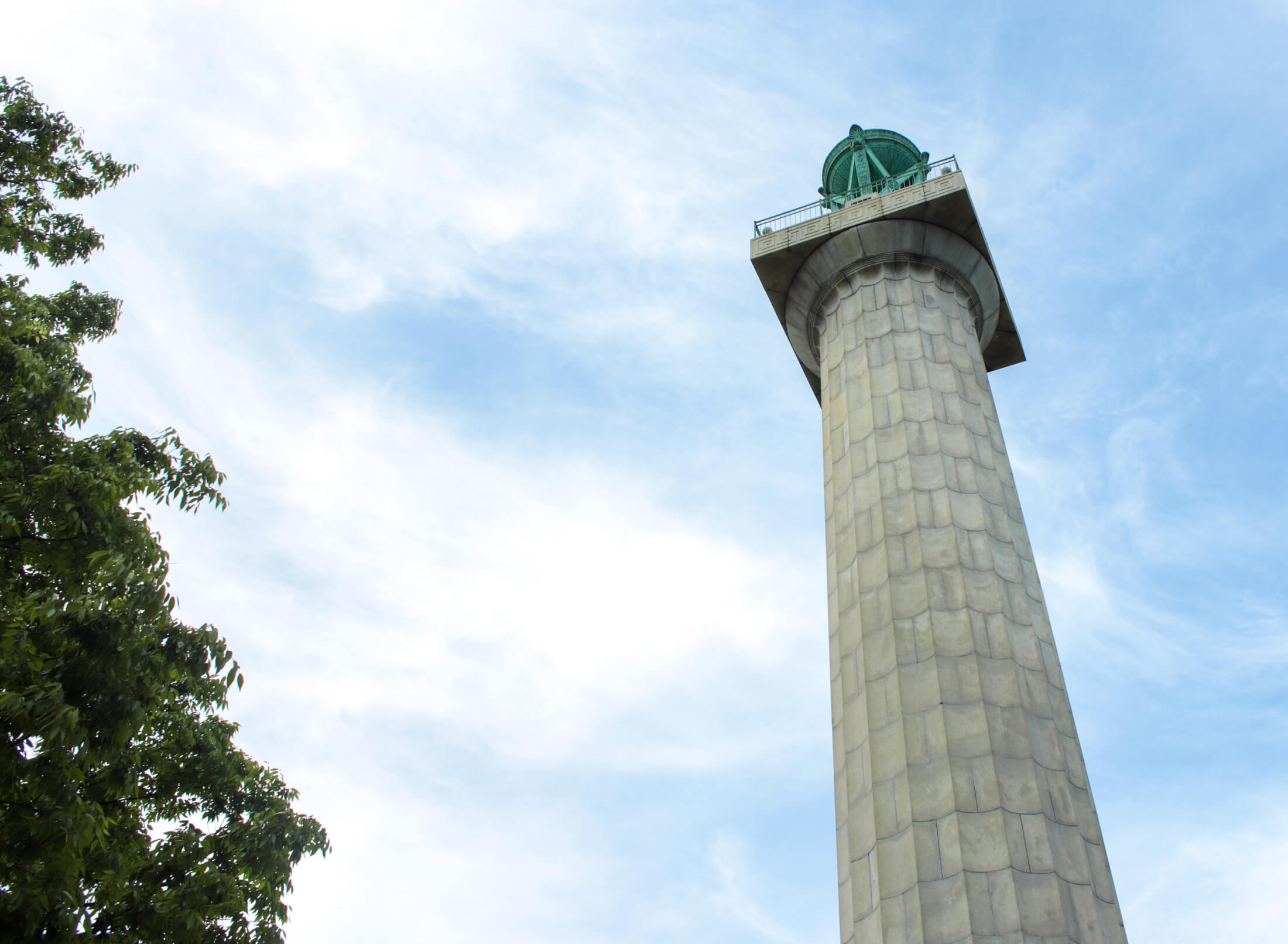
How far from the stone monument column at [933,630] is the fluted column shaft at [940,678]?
33 millimetres

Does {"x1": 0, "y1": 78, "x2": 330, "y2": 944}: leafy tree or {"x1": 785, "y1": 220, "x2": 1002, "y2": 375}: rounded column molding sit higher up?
{"x1": 785, "y1": 220, "x2": 1002, "y2": 375}: rounded column molding

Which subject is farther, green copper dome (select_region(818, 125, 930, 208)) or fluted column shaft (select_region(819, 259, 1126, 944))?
green copper dome (select_region(818, 125, 930, 208))

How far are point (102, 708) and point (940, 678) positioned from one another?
12.5 meters

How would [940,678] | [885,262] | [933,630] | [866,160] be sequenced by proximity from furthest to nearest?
1. [866,160]
2. [885,262]
3. [933,630]
4. [940,678]

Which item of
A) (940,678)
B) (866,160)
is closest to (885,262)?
(866,160)

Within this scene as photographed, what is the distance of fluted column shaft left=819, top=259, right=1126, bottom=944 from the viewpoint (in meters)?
14.6

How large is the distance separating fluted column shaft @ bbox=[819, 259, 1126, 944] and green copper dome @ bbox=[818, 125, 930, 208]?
1009 centimetres

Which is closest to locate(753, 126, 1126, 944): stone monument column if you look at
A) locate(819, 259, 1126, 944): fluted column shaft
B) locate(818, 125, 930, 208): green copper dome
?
locate(819, 259, 1126, 944): fluted column shaft

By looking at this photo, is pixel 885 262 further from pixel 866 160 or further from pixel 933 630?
pixel 933 630

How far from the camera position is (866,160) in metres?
33.8

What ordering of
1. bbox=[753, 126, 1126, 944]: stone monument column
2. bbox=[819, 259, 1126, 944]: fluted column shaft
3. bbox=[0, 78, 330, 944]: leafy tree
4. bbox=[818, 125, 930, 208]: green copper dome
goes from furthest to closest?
bbox=[818, 125, 930, 208]: green copper dome
bbox=[753, 126, 1126, 944]: stone monument column
bbox=[819, 259, 1126, 944]: fluted column shaft
bbox=[0, 78, 330, 944]: leafy tree

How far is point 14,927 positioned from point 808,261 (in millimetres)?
22796

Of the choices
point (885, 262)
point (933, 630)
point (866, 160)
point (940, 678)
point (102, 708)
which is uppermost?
point (866, 160)

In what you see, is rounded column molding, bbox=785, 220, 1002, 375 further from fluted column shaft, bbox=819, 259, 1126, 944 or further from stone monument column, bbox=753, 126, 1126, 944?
fluted column shaft, bbox=819, 259, 1126, 944
